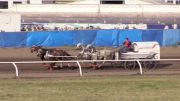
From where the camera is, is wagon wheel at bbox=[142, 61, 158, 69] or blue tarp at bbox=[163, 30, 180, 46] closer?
wagon wheel at bbox=[142, 61, 158, 69]

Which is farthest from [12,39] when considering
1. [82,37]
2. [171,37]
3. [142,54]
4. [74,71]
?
[74,71]

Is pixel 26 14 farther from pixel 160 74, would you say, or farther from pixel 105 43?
pixel 160 74

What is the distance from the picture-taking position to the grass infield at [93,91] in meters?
11.7

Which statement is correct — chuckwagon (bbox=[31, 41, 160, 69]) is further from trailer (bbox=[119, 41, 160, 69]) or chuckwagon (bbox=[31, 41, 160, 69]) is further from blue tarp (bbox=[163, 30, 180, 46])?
blue tarp (bbox=[163, 30, 180, 46])

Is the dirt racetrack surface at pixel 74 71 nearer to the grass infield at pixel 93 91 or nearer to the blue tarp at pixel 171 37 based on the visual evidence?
the grass infield at pixel 93 91

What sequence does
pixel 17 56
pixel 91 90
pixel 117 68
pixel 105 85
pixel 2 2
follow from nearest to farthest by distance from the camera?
pixel 91 90, pixel 105 85, pixel 117 68, pixel 17 56, pixel 2 2

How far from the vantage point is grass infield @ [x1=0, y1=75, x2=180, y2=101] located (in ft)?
38.3

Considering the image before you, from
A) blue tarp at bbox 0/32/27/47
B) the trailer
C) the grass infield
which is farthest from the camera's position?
blue tarp at bbox 0/32/27/47

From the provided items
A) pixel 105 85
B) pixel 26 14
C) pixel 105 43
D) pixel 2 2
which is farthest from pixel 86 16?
pixel 105 85

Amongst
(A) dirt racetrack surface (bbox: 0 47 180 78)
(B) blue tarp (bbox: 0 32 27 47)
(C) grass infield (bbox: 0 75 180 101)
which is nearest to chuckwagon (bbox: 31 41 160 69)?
(A) dirt racetrack surface (bbox: 0 47 180 78)

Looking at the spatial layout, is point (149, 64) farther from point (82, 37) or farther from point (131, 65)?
point (82, 37)

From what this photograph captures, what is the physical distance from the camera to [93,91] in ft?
43.0

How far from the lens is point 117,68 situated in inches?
850

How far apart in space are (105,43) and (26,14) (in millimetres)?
40992
